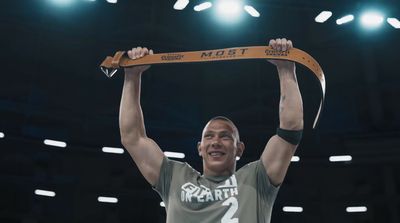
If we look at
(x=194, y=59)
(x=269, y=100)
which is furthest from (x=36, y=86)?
(x=194, y=59)

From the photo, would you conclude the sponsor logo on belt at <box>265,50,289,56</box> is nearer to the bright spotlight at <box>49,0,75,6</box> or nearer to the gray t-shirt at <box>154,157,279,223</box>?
the gray t-shirt at <box>154,157,279,223</box>

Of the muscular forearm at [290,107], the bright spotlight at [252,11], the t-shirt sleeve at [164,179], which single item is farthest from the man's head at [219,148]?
the bright spotlight at [252,11]

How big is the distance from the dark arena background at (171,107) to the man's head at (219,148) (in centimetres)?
812

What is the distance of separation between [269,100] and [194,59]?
1009 centimetres

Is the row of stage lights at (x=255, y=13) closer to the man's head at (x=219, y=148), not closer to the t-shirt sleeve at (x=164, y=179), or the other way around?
the man's head at (x=219, y=148)

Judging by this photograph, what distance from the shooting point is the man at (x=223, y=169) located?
343 cm

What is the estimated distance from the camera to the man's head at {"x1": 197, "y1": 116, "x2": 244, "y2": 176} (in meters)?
3.67

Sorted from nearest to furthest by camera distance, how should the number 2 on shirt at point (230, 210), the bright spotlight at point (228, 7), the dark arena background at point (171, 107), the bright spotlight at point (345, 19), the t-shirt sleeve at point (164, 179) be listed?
the number 2 on shirt at point (230, 210), the t-shirt sleeve at point (164, 179), the bright spotlight at point (228, 7), the bright spotlight at point (345, 19), the dark arena background at point (171, 107)

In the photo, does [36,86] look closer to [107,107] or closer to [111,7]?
[107,107]

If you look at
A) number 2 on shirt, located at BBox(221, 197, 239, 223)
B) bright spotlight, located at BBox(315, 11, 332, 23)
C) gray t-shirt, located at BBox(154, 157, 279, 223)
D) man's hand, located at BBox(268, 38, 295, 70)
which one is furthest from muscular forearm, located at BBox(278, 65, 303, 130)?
bright spotlight, located at BBox(315, 11, 332, 23)

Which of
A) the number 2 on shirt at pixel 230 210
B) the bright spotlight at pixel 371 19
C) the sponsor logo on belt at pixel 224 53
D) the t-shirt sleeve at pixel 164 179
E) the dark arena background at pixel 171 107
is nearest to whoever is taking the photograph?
the number 2 on shirt at pixel 230 210

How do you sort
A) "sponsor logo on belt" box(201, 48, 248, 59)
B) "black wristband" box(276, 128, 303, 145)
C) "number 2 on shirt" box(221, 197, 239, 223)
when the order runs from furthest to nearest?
"sponsor logo on belt" box(201, 48, 248, 59), "black wristband" box(276, 128, 303, 145), "number 2 on shirt" box(221, 197, 239, 223)

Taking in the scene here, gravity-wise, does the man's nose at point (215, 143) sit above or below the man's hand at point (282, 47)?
below

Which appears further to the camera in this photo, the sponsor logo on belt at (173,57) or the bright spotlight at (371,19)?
the bright spotlight at (371,19)
